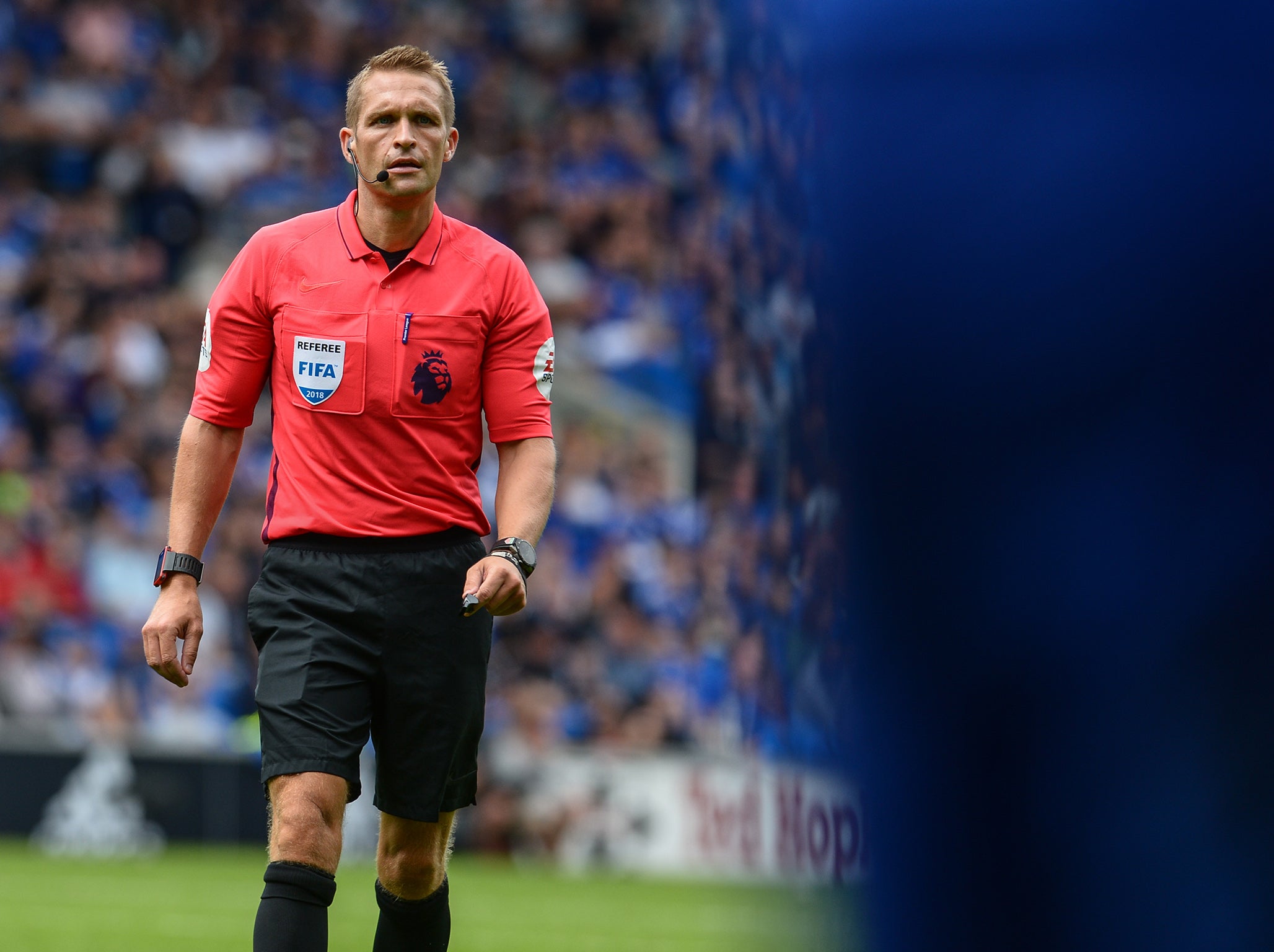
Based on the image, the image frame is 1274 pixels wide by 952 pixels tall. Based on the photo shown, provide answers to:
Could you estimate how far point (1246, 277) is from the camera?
131cm

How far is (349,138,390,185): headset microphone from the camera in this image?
456cm

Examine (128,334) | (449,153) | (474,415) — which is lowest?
(474,415)

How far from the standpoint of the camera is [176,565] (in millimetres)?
4523

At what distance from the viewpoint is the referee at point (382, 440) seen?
4.50 m

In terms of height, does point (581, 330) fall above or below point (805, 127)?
above

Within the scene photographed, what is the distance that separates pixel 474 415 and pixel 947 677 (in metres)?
3.42

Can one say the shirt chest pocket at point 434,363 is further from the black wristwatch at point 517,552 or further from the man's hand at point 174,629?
the man's hand at point 174,629

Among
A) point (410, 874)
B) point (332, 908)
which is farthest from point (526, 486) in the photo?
point (332, 908)

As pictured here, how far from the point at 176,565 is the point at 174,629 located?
202 mm

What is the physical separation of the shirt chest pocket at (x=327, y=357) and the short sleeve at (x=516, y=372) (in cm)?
33

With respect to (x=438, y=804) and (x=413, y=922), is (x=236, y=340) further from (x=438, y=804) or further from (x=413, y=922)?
(x=413, y=922)

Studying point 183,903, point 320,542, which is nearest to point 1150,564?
point 320,542

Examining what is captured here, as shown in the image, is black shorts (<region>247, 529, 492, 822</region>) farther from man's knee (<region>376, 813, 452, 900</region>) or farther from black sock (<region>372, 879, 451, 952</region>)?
black sock (<region>372, 879, 451, 952</region>)

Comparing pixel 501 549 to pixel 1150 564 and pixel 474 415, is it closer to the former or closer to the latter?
pixel 474 415
